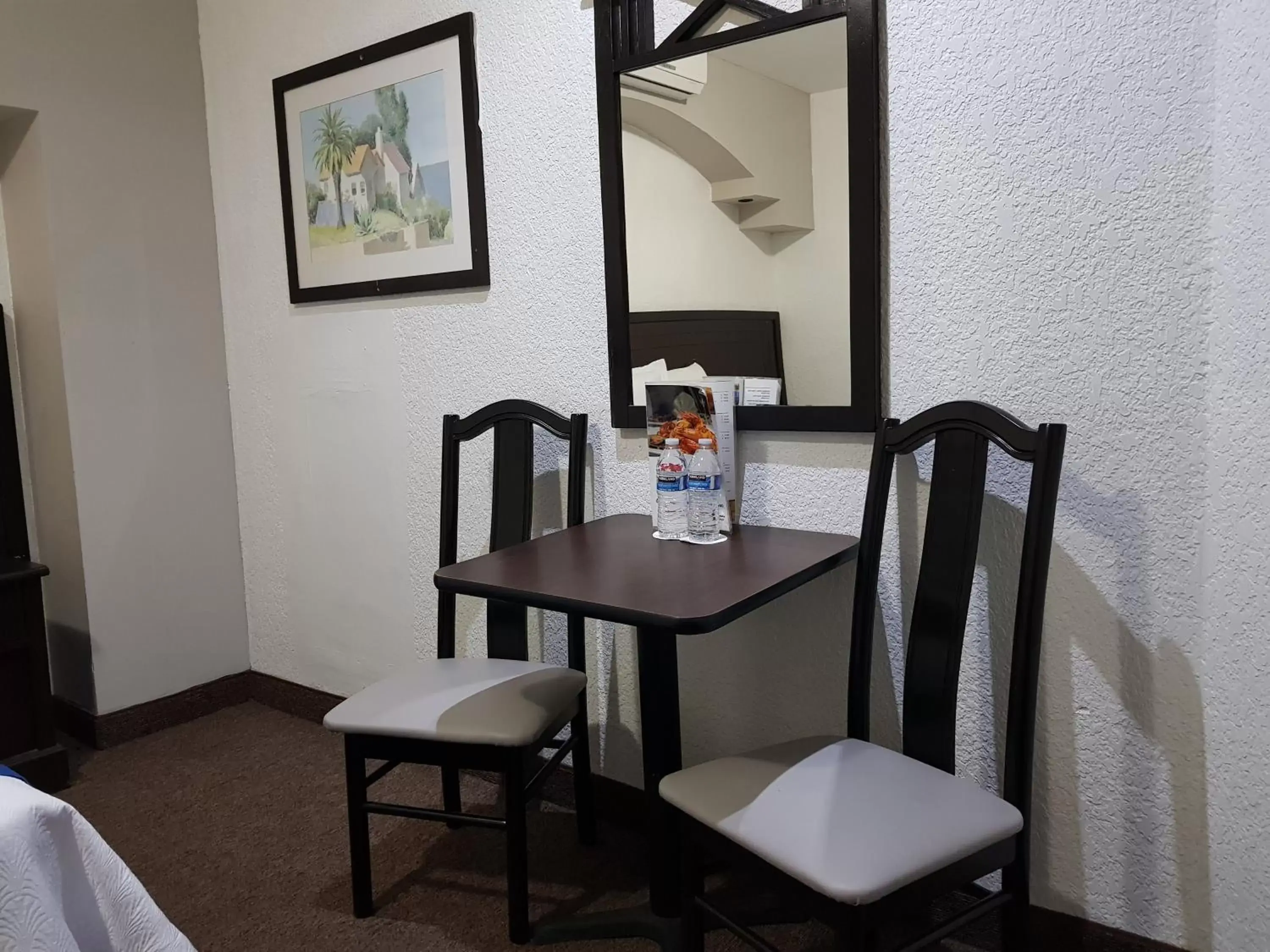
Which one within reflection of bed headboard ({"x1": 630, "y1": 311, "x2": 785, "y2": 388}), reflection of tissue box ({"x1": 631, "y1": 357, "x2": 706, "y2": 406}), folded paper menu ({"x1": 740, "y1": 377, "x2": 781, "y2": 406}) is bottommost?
folded paper menu ({"x1": 740, "y1": 377, "x2": 781, "y2": 406})

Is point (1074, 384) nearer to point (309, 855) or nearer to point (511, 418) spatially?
point (511, 418)

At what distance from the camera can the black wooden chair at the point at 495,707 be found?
71.2 inches

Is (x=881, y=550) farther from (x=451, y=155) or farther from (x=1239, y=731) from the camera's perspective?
(x=451, y=155)

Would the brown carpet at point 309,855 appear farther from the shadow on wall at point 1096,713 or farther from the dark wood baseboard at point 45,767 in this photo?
the shadow on wall at point 1096,713

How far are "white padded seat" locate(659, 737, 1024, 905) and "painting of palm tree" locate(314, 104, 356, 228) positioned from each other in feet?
6.16

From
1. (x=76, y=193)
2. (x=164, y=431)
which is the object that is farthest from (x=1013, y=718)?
(x=76, y=193)

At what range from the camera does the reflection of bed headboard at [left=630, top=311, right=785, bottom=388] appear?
6.33 ft

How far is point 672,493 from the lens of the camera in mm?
1859

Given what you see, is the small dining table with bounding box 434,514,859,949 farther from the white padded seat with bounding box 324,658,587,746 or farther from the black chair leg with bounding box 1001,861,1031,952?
the black chair leg with bounding box 1001,861,1031,952

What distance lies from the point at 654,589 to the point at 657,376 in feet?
2.21

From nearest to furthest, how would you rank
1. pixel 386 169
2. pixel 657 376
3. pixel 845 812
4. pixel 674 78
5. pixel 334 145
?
pixel 845 812, pixel 674 78, pixel 657 376, pixel 386 169, pixel 334 145

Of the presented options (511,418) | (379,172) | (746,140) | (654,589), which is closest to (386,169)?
(379,172)

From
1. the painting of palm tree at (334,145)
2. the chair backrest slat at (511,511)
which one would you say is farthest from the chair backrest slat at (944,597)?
the painting of palm tree at (334,145)

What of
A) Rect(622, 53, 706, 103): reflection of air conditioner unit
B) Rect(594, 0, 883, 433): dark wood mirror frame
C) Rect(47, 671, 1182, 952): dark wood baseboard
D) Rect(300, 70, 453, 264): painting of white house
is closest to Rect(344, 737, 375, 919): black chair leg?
Rect(47, 671, 1182, 952): dark wood baseboard
